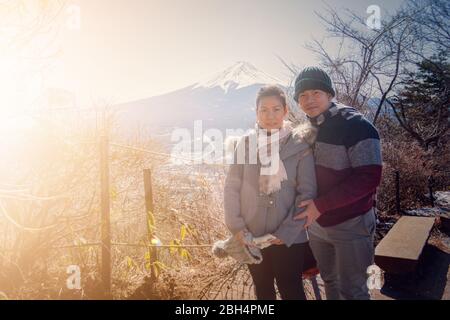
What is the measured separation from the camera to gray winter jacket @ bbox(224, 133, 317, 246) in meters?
1.90

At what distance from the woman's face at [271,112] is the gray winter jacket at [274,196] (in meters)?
0.14

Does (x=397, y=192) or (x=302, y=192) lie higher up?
(x=302, y=192)

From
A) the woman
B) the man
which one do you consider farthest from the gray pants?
the woman

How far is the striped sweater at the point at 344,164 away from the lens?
71.5 inches

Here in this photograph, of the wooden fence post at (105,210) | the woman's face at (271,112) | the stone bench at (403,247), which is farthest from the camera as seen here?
the stone bench at (403,247)

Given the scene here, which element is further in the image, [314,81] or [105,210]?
[105,210]

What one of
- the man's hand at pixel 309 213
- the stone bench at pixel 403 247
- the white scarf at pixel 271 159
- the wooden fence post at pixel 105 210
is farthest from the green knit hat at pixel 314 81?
the stone bench at pixel 403 247

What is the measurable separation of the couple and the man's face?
1.5 inches

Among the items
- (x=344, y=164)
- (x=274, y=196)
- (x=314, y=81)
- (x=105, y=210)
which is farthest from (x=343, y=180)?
(x=105, y=210)

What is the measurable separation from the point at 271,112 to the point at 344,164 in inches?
21.2

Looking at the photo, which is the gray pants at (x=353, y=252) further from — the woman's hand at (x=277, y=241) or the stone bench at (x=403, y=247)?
the stone bench at (x=403, y=247)

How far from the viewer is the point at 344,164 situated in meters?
1.91

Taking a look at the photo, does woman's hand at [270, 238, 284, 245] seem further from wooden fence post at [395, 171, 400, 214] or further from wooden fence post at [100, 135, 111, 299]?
wooden fence post at [395, 171, 400, 214]

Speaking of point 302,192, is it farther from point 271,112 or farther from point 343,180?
point 271,112
